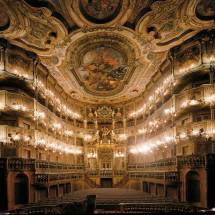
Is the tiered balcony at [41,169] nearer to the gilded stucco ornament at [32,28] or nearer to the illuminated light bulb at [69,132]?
the illuminated light bulb at [69,132]

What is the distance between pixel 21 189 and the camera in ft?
48.7

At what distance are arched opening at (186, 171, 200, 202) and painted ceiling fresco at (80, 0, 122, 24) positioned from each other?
38.4ft

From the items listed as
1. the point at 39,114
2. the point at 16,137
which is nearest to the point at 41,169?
the point at 16,137

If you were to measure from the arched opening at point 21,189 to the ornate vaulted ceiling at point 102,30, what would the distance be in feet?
31.3

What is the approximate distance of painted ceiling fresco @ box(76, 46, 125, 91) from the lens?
18500mm

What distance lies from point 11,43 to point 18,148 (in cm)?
793

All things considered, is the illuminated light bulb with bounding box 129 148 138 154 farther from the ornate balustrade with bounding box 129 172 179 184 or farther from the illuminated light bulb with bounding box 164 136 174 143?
the illuminated light bulb with bounding box 164 136 174 143

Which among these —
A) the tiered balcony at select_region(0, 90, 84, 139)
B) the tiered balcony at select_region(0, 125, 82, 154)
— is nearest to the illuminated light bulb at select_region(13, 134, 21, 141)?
the tiered balcony at select_region(0, 125, 82, 154)

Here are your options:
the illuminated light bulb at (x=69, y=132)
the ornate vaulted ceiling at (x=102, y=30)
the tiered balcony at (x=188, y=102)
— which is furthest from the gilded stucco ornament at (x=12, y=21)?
the illuminated light bulb at (x=69, y=132)

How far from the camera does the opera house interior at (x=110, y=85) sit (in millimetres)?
12952

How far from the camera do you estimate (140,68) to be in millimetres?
20828

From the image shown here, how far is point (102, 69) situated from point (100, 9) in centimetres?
814

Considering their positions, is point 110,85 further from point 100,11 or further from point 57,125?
point 100,11

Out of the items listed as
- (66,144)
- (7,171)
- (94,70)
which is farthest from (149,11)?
(66,144)
